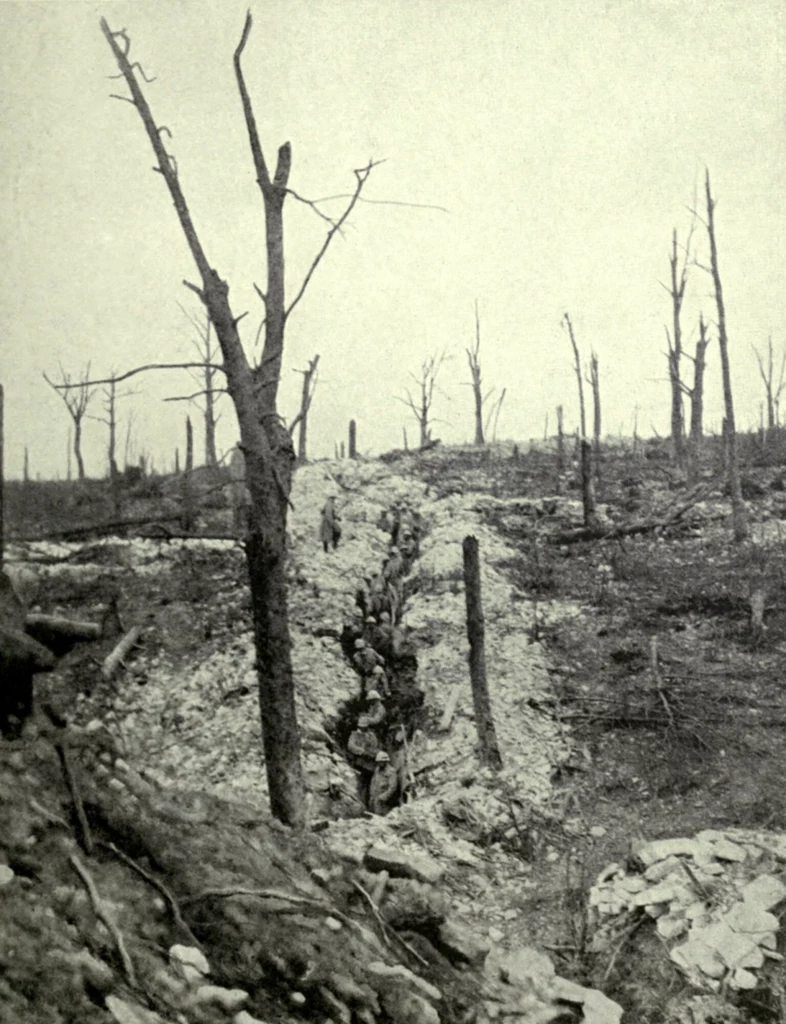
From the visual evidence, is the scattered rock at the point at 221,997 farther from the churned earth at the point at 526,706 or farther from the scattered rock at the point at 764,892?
the scattered rock at the point at 764,892

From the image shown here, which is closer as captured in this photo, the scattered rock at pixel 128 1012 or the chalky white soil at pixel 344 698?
the scattered rock at pixel 128 1012

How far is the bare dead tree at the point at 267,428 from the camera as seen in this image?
4902mm

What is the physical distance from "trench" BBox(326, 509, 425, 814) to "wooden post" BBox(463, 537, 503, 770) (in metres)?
Result: 1.02

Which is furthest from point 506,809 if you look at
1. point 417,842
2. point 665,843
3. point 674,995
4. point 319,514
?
point 319,514

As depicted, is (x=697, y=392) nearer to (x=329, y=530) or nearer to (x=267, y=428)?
(x=329, y=530)

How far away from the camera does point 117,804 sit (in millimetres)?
4254

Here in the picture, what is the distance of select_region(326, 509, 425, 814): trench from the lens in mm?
9000

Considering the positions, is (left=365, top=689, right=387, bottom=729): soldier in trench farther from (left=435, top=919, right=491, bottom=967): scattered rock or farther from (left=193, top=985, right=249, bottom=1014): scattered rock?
(left=193, top=985, right=249, bottom=1014): scattered rock

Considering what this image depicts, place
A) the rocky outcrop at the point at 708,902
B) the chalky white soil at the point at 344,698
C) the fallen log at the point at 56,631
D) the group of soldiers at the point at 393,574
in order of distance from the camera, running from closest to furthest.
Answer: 1. the fallen log at the point at 56,631
2. the rocky outcrop at the point at 708,902
3. the chalky white soil at the point at 344,698
4. the group of soldiers at the point at 393,574

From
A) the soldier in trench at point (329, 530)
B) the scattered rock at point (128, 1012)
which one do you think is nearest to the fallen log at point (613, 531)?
the soldier in trench at point (329, 530)

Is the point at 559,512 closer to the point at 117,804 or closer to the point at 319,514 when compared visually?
the point at 319,514

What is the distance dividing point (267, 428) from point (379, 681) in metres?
6.56

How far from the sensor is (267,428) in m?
5.09

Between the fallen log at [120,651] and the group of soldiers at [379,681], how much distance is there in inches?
130
